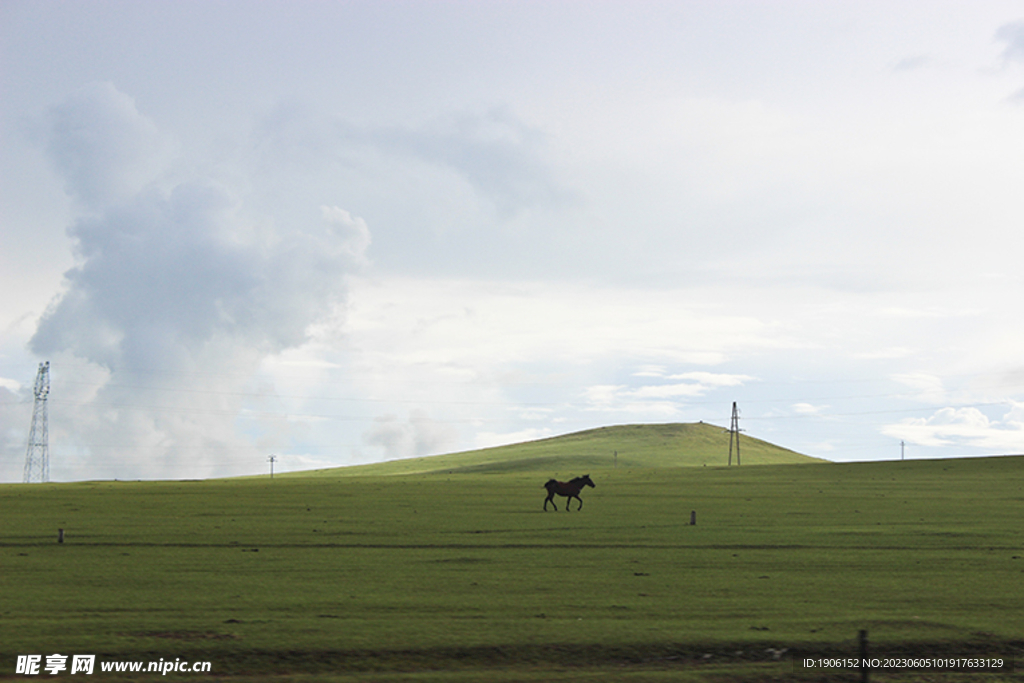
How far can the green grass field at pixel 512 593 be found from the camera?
13422 mm

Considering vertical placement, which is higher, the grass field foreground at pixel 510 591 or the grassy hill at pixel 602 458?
the grassy hill at pixel 602 458

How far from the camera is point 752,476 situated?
8788 cm

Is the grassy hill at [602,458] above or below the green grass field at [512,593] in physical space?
above

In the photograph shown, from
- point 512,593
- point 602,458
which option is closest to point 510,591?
point 512,593

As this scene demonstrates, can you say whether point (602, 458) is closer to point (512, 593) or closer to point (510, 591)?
point (510, 591)

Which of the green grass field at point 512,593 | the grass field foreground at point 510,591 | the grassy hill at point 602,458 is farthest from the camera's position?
the grassy hill at point 602,458

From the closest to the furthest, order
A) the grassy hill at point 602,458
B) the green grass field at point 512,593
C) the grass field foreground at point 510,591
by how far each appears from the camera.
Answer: the green grass field at point 512,593 → the grass field foreground at point 510,591 → the grassy hill at point 602,458

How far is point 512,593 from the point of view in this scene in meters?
18.8

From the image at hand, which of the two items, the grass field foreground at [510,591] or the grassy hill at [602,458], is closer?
the grass field foreground at [510,591]

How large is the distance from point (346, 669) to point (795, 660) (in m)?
7.12

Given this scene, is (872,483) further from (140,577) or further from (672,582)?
(140,577)

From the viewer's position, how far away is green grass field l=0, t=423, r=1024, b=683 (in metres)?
13.4

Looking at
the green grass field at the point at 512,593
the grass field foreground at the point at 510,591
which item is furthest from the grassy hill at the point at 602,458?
the green grass field at the point at 512,593

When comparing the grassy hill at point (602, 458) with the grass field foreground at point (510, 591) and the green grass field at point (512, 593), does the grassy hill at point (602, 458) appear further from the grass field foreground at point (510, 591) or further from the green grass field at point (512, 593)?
the green grass field at point (512, 593)
